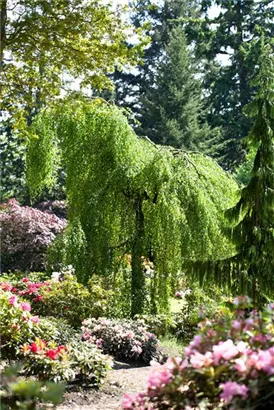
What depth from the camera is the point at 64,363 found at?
15.6 feet

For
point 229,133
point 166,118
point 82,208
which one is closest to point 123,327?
point 82,208

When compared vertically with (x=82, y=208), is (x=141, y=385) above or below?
below

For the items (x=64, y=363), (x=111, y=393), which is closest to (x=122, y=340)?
(x=111, y=393)

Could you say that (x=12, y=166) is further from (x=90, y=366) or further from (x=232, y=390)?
(x=232, y=390)

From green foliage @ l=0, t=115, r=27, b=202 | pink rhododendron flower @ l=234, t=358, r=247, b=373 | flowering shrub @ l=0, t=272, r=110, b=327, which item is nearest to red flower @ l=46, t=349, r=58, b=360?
flowering shrub @ l=0, t=272, r=110, b=327

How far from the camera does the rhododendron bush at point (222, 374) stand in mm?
2023

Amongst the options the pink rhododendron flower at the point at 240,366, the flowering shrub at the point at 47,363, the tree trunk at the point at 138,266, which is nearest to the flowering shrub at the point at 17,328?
the flowering shrub at the point at 47,363

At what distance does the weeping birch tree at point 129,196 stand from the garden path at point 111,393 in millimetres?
2170

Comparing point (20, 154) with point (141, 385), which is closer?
point (141, 385)

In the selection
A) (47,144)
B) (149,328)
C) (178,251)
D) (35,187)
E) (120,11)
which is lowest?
(149,328)

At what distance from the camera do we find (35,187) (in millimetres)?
8742

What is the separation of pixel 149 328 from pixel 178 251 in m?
1.10

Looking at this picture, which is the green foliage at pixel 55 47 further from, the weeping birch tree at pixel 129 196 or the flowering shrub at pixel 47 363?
the flowering shrub at pixel 47 363

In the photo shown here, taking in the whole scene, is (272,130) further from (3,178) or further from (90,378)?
(3,178)
